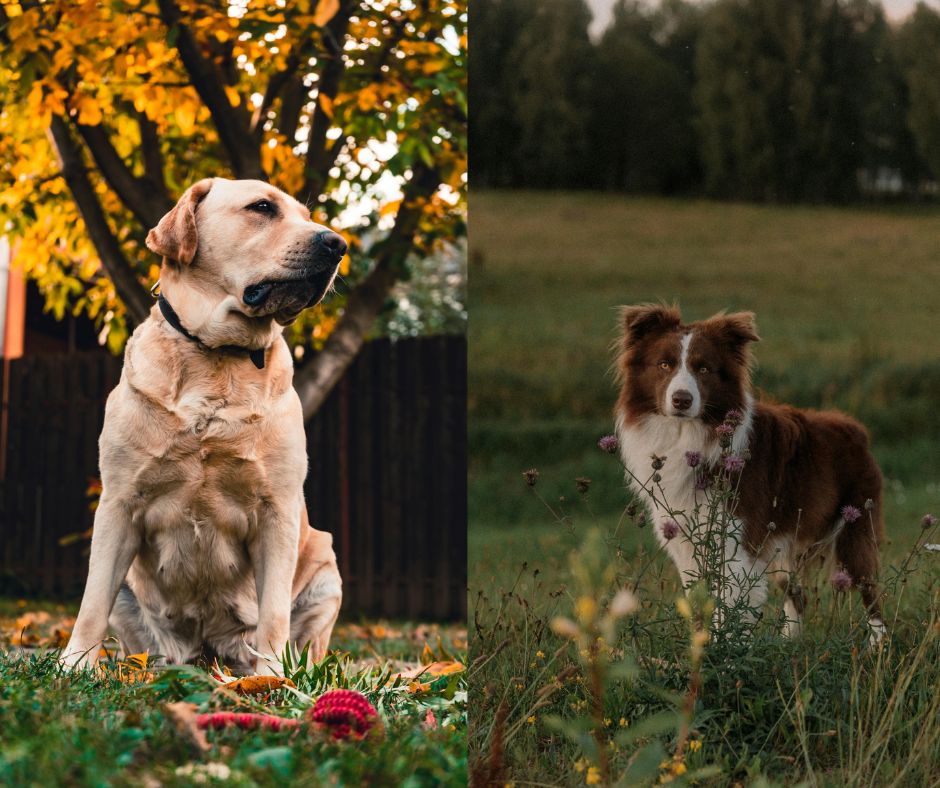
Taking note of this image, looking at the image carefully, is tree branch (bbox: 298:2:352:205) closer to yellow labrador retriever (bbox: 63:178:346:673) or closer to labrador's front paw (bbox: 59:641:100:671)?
yellow labrador retriever (bbox: 63:178:346:673)

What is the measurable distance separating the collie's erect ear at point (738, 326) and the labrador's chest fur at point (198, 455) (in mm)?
1467

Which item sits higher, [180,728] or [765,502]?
[765,502]

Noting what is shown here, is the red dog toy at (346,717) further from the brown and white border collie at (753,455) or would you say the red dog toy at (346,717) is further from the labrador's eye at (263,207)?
the labrador's eye at (263,207)

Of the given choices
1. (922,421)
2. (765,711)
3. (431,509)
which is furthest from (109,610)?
(431,509)

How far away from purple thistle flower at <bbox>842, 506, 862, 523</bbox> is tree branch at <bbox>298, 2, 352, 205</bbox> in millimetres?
3794

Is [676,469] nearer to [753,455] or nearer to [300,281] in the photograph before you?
[753,455]

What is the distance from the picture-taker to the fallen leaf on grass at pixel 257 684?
10.4 ft

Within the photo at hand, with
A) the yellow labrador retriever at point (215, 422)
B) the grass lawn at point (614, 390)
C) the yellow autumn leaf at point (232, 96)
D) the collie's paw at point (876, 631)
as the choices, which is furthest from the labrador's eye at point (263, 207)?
the yellow autumn leaf at point (232, 96)

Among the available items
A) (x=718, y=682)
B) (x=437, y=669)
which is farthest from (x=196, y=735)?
(x=437, y=669)

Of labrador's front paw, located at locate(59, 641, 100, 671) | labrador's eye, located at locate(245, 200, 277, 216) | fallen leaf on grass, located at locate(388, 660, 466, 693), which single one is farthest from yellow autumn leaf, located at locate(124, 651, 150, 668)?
labrador's eye, located at locate(245, 200, 277, 216)

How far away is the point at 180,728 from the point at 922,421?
2264 mm

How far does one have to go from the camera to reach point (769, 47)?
135 inches

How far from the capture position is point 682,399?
10.8 ft

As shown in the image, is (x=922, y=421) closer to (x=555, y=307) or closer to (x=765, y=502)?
(x=765, y=502)
